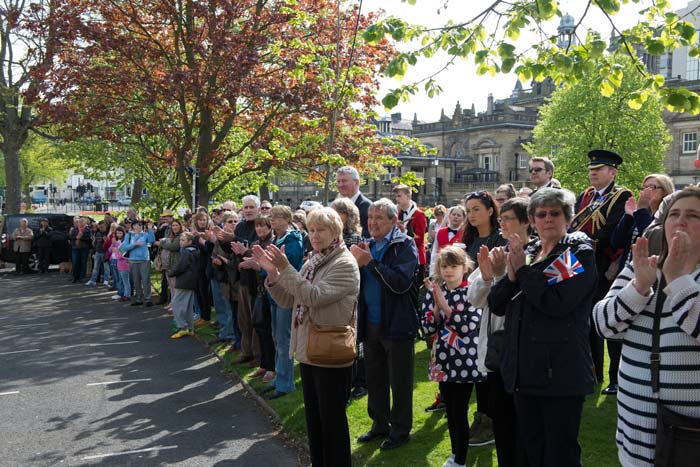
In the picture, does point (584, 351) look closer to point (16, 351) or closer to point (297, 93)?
point (16, 351)

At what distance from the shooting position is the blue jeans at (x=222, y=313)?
1159cm

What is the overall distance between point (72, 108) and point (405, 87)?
43.9 feet

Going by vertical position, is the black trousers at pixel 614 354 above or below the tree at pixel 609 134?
below

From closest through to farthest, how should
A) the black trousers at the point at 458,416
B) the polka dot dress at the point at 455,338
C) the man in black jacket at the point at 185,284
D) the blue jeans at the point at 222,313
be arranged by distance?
the black trousers at the point at 458,416 < the polka dot dress at the point at 455,338 < the blue jeans at the point at 222,313 < the man in black jacket at the point at 185,284

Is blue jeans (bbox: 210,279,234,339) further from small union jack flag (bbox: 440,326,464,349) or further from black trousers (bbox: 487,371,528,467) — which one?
black trousers (bbox: 487,371,528,467)

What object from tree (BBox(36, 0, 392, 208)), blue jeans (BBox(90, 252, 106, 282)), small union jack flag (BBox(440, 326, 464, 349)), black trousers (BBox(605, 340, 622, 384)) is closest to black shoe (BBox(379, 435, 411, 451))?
small union jack flag (BBox(440, 326, 464, 349))

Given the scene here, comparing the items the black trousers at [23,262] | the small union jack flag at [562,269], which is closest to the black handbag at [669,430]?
the small union jack flag at [562,269]

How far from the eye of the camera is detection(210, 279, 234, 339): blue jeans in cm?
1159

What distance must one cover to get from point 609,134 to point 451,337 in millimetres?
44968

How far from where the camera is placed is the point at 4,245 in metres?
26.5

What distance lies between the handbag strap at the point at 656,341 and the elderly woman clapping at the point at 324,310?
2.45 m

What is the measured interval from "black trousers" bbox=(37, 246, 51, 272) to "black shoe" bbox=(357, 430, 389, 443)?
22.9 meters

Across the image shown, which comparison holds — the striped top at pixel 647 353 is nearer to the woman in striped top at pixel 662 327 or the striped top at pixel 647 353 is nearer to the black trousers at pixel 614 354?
the woman in striped top at pixel 662 327

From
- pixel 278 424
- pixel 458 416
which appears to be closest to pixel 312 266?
pixel 458 416
